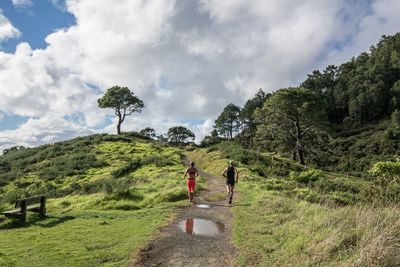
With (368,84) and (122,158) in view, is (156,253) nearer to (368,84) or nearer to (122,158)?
(122,158)

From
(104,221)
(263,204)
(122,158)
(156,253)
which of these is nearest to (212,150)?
(122,158)

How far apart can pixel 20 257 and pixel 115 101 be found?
5762cm

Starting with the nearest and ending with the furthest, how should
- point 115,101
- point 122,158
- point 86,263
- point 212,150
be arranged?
1. point 86,263
2. point 122,158
3. point 212,150
4. point 115,101

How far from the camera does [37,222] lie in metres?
9.55

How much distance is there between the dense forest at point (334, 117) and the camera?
35.5 meters

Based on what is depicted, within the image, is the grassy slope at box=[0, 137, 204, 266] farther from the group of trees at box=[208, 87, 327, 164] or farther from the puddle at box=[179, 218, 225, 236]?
the group of trees at box=[208, 87, 327, 164]

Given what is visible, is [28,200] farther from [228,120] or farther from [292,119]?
[228,120]

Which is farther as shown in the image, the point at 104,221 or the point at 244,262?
the point at 104,221

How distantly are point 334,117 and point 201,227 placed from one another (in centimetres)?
10167

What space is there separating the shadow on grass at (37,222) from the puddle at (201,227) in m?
5.27

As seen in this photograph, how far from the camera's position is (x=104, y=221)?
8852 mm

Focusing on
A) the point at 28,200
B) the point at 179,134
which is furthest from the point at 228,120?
the point at 28,200

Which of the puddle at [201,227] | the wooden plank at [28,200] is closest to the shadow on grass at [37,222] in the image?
the wooden plank at [28,200]


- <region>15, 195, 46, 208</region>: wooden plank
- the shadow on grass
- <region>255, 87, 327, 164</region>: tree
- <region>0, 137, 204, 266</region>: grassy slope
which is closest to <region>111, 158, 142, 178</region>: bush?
<region>0, 137, 204, 266</region>: grassy slope
